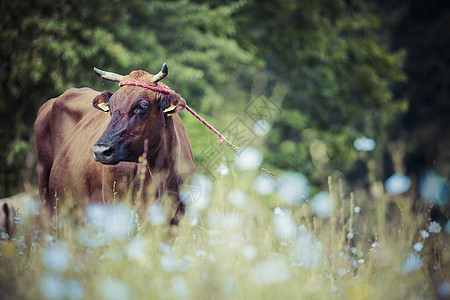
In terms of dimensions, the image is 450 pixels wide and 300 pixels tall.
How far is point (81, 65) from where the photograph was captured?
7.34 metres

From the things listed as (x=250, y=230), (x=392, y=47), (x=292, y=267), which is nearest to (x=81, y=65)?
(x=250, y=230)

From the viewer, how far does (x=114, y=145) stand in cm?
301

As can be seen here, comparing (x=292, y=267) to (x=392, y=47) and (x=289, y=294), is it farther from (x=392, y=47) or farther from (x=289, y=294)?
(x=392, y=47)

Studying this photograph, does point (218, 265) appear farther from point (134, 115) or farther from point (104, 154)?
point (134, 115)

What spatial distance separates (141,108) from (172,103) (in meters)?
0.26

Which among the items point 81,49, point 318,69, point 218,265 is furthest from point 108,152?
point 318,69

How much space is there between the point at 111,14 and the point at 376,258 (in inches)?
266

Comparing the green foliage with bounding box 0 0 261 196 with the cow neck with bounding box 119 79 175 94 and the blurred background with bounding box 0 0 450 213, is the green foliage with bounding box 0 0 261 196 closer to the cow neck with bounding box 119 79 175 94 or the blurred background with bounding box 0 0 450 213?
the blurred background with bounding box 0 0 450 213

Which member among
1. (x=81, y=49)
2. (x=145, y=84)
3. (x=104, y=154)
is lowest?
(x=81, y=49)

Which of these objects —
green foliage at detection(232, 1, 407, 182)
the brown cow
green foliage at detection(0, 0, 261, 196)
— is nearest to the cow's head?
the brown cow

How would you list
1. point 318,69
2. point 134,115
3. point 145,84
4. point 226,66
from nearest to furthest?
point 134,115 → point 145,84 → point 226,66 → point 318,69

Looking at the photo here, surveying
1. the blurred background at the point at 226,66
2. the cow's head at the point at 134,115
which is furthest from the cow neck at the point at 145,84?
the blurred background at the point at 226,66

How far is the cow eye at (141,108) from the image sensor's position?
3205 mm

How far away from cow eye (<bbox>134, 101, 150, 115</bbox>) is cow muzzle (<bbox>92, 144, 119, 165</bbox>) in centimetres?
38
